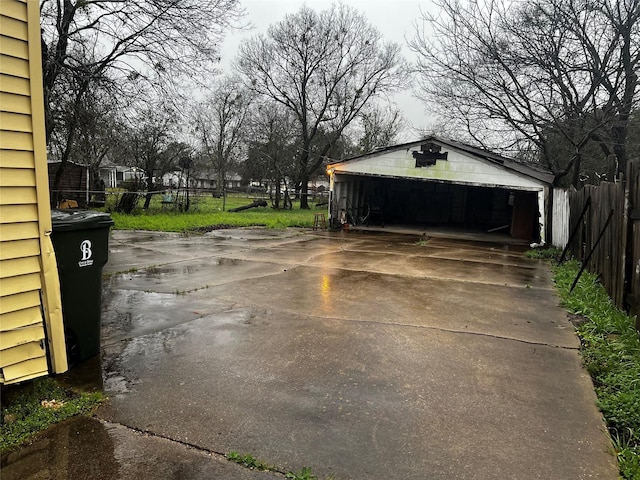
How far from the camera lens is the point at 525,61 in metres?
14.8

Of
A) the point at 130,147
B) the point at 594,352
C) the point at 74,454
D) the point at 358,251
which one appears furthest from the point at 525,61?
the point at 130,147

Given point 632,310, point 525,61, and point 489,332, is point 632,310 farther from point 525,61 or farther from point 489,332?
point 525,61

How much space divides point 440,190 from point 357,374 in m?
19.5

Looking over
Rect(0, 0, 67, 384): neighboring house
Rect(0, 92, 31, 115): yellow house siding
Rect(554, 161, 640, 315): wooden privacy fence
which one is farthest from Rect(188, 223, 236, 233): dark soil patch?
Rect(0, 92, 31, 115): yellow house siding

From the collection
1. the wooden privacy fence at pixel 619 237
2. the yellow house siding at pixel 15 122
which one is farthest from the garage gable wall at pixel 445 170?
the yellow house siding at pixel 15 122

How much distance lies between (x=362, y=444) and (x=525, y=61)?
51.1 feet

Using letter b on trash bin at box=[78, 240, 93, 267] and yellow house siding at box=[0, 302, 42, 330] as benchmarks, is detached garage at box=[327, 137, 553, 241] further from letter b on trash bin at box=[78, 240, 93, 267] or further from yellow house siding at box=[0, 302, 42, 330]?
yellow house siding at box=[0, 302, 42, 330]

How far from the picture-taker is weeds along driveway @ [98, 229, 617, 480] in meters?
2.58

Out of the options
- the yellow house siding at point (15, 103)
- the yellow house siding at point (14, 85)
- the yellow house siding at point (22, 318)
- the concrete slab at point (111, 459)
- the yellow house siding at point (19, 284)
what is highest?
the yellow house siding at point (14, 85)

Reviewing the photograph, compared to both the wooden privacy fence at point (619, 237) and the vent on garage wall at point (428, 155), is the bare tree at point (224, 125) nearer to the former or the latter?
the vent on garage wall at point (428, 155)

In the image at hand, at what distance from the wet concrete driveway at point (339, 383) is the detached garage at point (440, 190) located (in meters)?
8.48

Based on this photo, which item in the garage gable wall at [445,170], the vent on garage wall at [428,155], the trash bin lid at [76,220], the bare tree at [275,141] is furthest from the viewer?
the bare tree at [275,141]

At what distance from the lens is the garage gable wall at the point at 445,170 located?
14617mm

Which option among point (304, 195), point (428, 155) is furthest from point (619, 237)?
point (304, 195)
